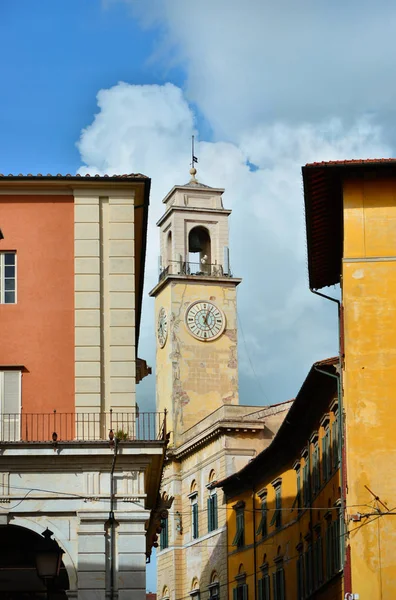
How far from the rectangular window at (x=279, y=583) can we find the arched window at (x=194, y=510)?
17145mm

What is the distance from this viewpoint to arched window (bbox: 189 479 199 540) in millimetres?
74000

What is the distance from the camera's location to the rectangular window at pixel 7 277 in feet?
98.6

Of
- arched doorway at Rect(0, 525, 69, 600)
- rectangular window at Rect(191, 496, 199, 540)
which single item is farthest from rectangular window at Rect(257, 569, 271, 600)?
arched doorway at Rect(0, 525, 69, 600)

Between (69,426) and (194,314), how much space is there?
5201cm

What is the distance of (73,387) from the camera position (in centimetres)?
2936

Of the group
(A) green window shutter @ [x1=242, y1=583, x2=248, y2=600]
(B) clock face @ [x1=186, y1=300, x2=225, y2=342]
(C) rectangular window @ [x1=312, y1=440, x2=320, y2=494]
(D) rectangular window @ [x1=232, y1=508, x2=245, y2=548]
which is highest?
(B) clock face @ [x1=186, y1=300, x2=225, y2=342]

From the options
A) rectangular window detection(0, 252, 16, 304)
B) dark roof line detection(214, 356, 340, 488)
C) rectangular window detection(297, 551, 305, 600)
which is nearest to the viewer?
rectangular window detection(0, 252, 16, 304)

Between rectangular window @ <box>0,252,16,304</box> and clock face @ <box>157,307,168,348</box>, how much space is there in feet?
167

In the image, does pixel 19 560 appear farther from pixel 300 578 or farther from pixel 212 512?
pixel 212 512

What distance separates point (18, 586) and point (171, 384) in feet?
159

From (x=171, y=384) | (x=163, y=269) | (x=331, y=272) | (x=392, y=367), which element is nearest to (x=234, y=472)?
(x=171, y=384)

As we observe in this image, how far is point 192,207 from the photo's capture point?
273 feet

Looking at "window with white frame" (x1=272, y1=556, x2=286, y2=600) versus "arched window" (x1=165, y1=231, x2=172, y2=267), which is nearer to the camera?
"window with white frame" (x1=272, y1=556, x2=286, y2=600)

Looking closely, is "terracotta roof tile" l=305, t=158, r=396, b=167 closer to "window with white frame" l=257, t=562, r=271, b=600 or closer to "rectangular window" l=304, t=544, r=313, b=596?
"rectangular window" l=304, t=544, r=313, b=596
